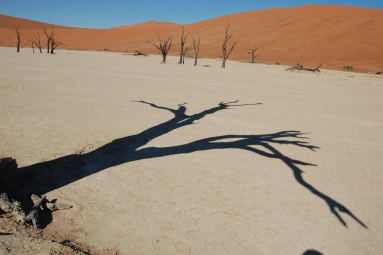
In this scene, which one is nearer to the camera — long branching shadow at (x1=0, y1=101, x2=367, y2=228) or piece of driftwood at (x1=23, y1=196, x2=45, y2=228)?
piece of driftwood at (x1=23, y1=196, x2=45, y2=228)

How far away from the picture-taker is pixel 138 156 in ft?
15.7

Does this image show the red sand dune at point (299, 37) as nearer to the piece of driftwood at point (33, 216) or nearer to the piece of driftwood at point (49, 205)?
the piece of driftwood at point (49, 205)

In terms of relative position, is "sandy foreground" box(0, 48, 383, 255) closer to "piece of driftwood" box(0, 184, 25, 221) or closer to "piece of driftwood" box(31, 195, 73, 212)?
"piece of driftwood" box(31, 195, 73, 212)

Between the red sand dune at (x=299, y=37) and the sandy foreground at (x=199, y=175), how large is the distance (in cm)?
3089

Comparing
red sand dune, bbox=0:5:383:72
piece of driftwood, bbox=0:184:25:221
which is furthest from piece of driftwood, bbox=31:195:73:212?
red sand dune, bbox=0:5:383:72

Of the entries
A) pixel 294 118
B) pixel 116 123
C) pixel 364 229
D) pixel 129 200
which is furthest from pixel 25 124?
pixel 294 118

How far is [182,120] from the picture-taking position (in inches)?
286

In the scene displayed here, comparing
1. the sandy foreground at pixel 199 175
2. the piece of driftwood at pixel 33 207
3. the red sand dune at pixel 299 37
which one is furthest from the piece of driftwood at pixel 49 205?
the red sand dune at pixel 299 37

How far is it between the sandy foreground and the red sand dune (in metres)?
30.9

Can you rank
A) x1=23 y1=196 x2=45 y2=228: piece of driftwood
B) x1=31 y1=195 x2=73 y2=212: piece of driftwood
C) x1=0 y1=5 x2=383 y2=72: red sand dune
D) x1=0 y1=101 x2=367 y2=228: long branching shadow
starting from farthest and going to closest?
x1=0 y1=5 x2=383 y2=72: red sand dune
x1=0 y1=101 x2=367 y2=228: long branching shadow
x1=31 y1=195 x2=73 y2=212: piece of driftwood
x1=23 y1=196 x2=45 y2=228: piece of driftwood

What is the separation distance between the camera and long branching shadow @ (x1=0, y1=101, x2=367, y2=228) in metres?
3.64

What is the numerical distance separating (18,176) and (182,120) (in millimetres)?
4173

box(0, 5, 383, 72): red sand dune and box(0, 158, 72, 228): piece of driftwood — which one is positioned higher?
box(0, 5, 383, 72): red sand dune

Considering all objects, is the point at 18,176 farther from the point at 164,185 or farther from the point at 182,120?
the point at 182,120
